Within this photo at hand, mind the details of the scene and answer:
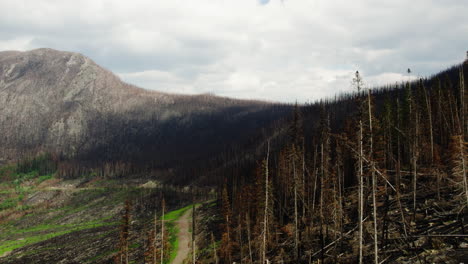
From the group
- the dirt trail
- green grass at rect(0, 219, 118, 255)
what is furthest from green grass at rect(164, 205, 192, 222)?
green grass at rect(0, 219, 118, 255)

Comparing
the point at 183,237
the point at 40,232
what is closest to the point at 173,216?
the point at 183,237

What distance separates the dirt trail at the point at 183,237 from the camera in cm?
6272

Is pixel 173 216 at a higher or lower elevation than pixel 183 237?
lower

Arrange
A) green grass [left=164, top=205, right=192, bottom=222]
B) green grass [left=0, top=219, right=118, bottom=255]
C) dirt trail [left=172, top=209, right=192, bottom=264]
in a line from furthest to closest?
1. green grass [left=0, top=219, right=118, bottom=255]
2. green grass [left=164, top=205, right=192, bottom=222]
3. dirt trail [left=172, top=209, right=192, bottom=264]

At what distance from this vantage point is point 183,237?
7831 centimetres

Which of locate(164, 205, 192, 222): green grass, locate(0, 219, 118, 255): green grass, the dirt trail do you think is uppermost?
the dirt trail

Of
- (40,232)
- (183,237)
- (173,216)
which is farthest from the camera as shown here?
(40,232)

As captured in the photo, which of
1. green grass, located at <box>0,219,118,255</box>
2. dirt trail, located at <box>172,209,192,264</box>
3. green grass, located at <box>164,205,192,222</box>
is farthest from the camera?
green grass, located at <box>0,219,118,255</box>

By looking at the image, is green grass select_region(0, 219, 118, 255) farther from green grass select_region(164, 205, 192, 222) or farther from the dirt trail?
the dirt trail

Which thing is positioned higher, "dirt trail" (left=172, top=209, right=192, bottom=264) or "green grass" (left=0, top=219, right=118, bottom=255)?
"dirt trail" (left=172, top=209, right=192, bottom=264)

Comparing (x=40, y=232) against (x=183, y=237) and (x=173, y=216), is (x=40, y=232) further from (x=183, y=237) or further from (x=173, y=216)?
(x=183, y=237)

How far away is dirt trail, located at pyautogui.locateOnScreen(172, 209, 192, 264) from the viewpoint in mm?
62719

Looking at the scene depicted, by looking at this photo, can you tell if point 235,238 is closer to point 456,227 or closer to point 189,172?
point 456,227

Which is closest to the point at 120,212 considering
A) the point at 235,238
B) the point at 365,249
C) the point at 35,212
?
the point at 35,212
